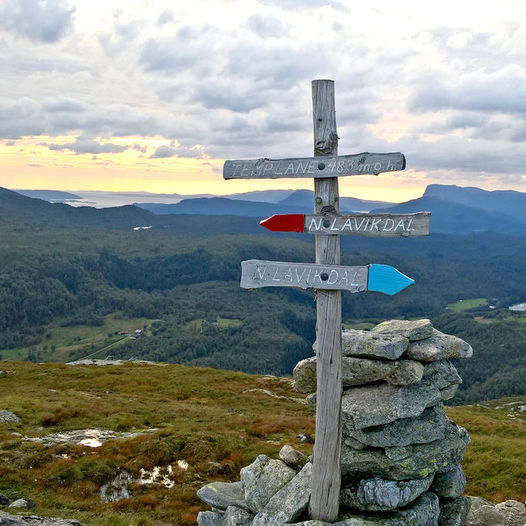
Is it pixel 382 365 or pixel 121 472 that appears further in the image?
pixel 121 472

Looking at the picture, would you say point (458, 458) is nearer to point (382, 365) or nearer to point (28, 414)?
point (382, 365)

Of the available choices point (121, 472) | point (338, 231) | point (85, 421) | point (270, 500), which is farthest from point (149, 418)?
point (338, 231)

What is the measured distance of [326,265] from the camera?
13531 mm

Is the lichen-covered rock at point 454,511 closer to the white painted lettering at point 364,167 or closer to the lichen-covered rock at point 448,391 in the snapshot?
Result: the lichen-covered rock at point 448,391

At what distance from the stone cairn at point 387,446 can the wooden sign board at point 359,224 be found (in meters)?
4.31

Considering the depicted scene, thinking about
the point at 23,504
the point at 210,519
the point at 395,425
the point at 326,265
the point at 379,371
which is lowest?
the point at 23,504

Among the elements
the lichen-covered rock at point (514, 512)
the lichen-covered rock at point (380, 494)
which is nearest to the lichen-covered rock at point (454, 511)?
the lichen-covered rock at point (380, 494)

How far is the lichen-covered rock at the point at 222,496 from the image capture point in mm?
16969

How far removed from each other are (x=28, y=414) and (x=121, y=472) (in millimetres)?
14274

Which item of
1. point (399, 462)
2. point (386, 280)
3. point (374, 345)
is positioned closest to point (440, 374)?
point (374, 345)

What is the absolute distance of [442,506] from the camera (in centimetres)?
1708

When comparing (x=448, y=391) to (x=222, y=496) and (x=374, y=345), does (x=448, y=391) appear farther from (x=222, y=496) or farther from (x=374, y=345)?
(x=222, y=496)

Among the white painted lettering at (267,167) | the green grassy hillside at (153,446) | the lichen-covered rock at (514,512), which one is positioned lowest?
the green grassy hillside at (153,446)

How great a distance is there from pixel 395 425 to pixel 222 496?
7387 mm
